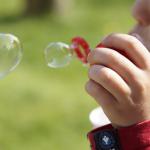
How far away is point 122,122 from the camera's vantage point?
43.3 inches

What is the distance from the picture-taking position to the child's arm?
42.3 inches

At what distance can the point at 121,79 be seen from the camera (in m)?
1.08

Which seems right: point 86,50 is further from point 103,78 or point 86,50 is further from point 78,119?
point 78,119

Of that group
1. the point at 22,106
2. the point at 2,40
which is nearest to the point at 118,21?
the point at 22,106

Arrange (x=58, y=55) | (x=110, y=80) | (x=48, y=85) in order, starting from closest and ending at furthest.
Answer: (x=110, y=80)
(x=58, y=55)
(x=48, y=85)

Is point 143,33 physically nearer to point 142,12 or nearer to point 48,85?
point 142,12

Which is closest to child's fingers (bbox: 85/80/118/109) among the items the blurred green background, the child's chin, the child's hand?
the child's hand

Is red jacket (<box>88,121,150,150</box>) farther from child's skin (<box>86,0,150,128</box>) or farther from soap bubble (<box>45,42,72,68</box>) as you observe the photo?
soap bubble (<box>45,42,72,68</box>)

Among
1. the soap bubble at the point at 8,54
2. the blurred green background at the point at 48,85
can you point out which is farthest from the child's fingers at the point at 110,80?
the blurred green background at the point at 48,85

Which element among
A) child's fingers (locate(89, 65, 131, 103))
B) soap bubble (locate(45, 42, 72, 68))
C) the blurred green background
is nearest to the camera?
child's fingers (locate(89, 65, 131, 103))

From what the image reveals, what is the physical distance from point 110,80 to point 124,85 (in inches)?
1.0

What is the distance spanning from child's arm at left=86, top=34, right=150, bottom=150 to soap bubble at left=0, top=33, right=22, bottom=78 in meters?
0.25

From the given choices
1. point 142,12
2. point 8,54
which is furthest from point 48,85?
point 142,12

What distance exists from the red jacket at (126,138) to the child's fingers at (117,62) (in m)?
0.08
